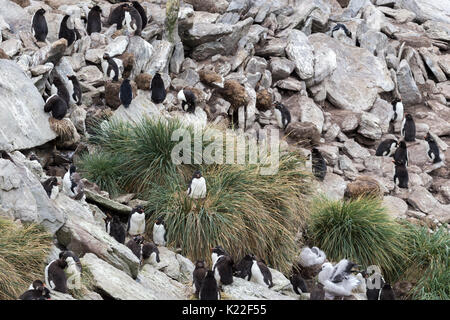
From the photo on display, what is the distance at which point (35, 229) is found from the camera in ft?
30.8

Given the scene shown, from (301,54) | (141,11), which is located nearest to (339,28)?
Answer: (301,54)

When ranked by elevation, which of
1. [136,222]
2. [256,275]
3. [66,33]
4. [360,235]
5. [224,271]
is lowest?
[360,235]

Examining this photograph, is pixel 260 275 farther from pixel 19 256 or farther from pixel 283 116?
pixel 283 116

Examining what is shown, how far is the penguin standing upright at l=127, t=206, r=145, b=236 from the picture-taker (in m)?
11.5

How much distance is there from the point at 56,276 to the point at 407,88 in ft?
46.6

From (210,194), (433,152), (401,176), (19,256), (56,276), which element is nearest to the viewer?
(56,276)

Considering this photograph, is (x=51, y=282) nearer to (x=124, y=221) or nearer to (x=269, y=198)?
(x=124, y=221)

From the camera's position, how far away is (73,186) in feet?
37.1

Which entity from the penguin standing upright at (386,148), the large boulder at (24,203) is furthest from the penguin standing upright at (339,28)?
the large boulder at (24,203)

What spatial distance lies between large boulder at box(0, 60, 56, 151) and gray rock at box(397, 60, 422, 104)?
1073 cm
